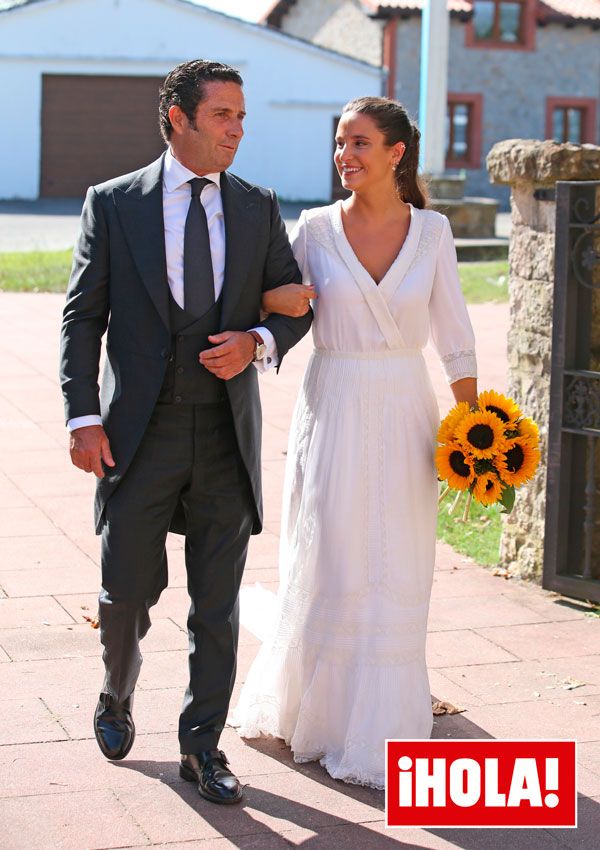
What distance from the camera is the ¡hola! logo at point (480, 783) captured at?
3909 millimetres

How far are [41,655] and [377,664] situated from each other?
1.53 meters

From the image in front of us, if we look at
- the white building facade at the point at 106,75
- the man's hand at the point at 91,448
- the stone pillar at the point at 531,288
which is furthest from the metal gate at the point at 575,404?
the white building facade at the point at 106,75

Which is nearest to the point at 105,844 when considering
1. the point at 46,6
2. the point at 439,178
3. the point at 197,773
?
the point at 197,773

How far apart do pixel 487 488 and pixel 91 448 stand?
123 cm

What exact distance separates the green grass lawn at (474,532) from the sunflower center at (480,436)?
7.64 feet

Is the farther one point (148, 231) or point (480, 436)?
point (480, 436)

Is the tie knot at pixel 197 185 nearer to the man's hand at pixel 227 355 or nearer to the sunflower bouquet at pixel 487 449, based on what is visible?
the man's hand at pixel 227 355

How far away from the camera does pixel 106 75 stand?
36938 mm

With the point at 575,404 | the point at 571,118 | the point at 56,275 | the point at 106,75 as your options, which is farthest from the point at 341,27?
the point at 575,404

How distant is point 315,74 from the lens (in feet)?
123

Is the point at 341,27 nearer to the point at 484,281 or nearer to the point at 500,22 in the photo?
the point at 500,22

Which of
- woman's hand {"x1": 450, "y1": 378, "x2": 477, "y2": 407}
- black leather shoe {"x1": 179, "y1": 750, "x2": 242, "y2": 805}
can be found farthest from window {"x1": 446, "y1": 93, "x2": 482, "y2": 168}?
black leather shoe {"x1": 179, "y1": 750, "x2": 242, "y2": 805}

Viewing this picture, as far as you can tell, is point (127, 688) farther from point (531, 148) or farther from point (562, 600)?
point (531, 148)

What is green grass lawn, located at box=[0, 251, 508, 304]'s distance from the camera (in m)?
17.1
